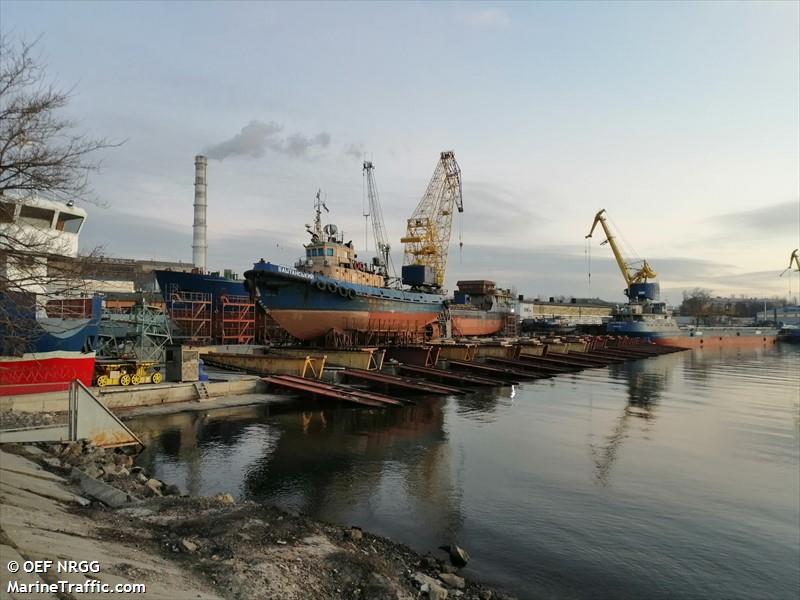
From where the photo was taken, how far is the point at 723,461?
1777 centimetres

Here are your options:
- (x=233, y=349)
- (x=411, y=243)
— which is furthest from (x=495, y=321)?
(x=233, y=349)

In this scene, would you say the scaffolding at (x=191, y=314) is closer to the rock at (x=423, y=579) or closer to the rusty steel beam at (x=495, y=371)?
the rusty steel beam at (x=495, y=371)

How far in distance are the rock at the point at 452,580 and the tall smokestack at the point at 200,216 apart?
225 ft

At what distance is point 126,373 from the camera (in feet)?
71.4

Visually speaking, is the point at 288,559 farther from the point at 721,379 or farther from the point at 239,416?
the point at 721,379

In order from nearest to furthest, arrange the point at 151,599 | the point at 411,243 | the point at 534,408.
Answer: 1. the point at 151,599
2. the point at 534,408
3. the point at 411,243

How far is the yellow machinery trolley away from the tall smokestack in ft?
166

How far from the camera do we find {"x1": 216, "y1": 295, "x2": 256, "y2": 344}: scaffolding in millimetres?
41844

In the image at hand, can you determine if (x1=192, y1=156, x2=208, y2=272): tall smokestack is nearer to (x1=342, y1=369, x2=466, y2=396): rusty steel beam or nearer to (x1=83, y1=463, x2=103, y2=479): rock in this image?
(x1=342, y1=369, x2=466, y2=396): rusty steel beam

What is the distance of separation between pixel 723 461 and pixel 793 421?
11.2 m

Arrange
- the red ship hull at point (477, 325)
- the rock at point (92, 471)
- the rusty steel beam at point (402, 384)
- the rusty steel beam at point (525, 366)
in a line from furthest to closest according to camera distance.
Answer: the red ship hull at point (477, 325), the rusty steel beam at point (525, 366), the rusty steel beam at point (402, 384), the rock at point (92, 471)

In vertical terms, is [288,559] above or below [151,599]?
below

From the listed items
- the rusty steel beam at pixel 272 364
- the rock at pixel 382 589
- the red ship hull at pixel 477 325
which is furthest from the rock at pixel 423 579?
the red ship hull at pixel 477 325

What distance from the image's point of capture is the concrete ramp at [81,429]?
1280 cm
